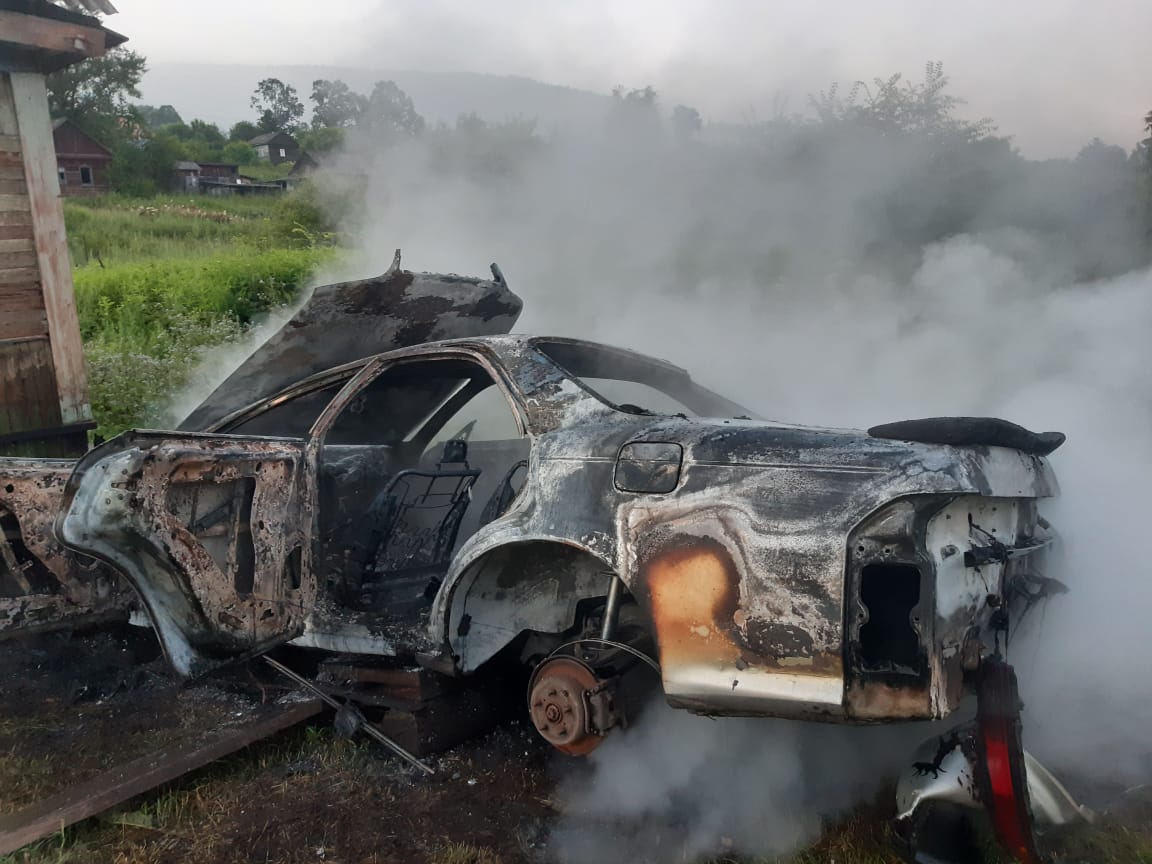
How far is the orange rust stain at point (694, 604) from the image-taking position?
263 centimetres

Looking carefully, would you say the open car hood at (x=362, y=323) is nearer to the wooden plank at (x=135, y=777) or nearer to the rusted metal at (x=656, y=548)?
the rusted metal at (x=656, y=548)

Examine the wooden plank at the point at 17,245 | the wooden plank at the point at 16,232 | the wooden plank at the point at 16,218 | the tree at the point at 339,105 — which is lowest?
the wooden plank at the point at 17,245

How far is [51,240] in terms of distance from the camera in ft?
21.0

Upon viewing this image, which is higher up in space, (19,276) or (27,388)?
(19,276)

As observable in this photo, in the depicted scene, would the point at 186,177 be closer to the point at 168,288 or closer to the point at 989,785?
the point at 168,288

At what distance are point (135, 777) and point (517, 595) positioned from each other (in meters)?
1.41

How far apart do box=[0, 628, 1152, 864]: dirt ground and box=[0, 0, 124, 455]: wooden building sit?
257 centimetres

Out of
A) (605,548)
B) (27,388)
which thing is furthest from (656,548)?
(27,388)

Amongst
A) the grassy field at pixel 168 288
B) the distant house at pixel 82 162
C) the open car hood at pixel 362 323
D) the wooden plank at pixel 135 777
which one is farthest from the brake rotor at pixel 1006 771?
the distant house at pixel 82 162

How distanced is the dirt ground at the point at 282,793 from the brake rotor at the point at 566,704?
14.2 inches

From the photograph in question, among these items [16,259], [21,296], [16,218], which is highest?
[16,218]

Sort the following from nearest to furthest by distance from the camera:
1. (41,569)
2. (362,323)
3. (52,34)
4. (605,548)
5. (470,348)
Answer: (605,548) < (470,348) < (41,569) < (362,323) < (52,34)

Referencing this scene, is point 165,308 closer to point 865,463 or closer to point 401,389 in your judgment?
point 401,389

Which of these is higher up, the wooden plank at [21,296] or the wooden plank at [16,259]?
the wooden plank at [16,259]
